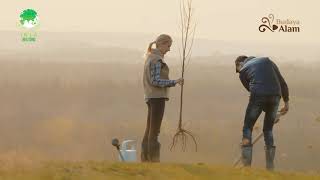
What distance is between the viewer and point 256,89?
664cm

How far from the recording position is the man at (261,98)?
21.8ft

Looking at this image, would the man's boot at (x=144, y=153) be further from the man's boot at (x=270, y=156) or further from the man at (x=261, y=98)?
the man's boot at (x=270, y=156)

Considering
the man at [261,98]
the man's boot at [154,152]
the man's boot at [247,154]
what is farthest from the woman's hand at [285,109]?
the man's boot at [154,152]

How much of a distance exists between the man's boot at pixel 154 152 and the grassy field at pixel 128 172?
624 mm

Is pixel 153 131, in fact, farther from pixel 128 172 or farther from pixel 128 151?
pixel 128 172

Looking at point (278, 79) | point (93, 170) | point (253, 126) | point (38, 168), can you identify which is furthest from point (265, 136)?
point (38, 168)

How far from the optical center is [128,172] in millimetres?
5402

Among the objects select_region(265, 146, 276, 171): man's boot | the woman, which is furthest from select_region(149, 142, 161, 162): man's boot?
select_region(265, 146, 276, 171): man's boot

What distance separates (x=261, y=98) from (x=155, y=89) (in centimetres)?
108

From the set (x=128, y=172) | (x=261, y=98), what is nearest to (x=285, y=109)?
(x=261, y=98)

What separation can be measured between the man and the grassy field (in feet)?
1.60

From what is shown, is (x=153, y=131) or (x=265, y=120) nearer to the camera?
(x=153, y=131)

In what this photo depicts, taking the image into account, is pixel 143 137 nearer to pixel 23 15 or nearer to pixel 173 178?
pixel 173 178

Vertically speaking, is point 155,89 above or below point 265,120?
above
